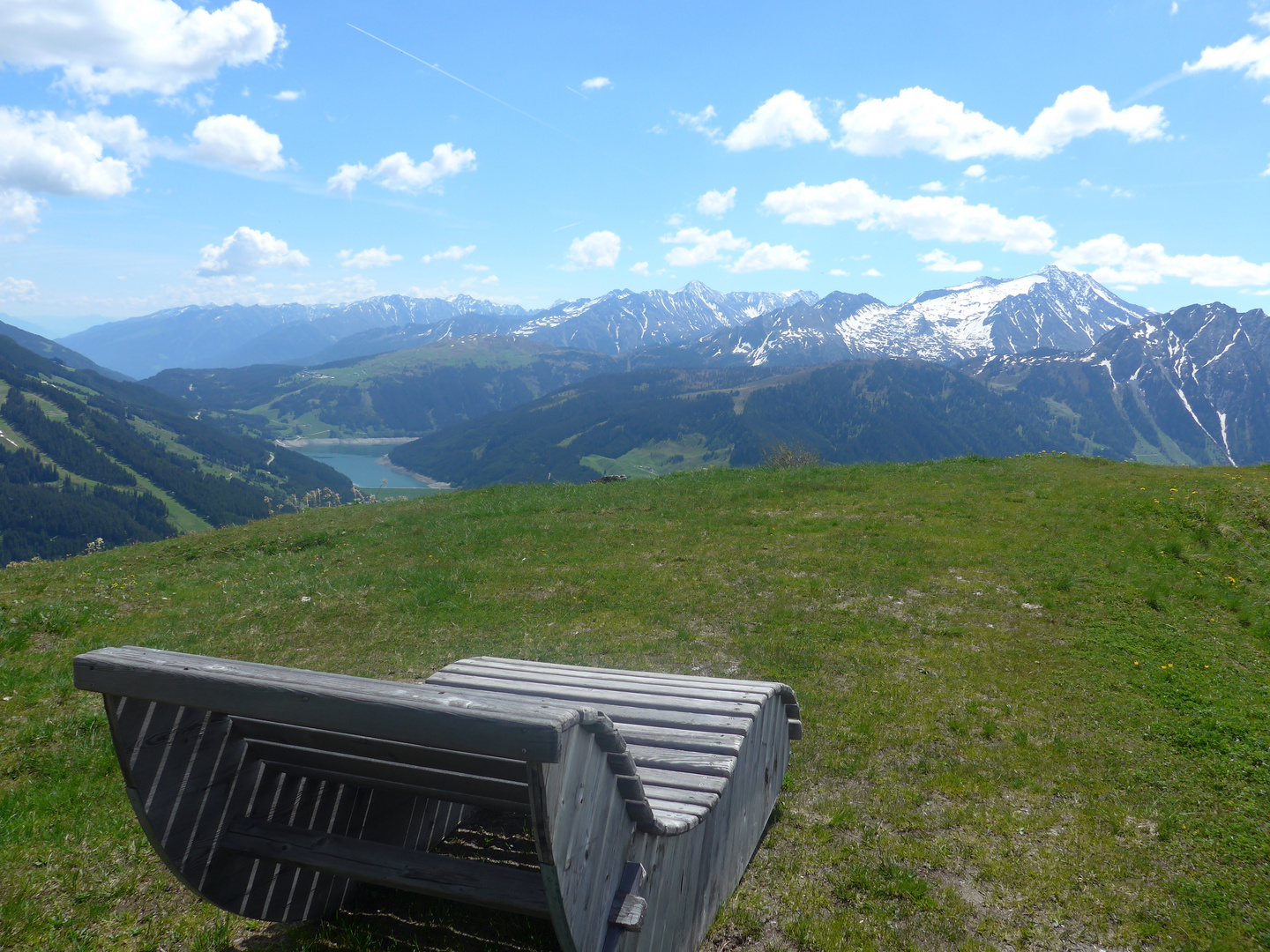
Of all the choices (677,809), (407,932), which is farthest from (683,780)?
(407,932)

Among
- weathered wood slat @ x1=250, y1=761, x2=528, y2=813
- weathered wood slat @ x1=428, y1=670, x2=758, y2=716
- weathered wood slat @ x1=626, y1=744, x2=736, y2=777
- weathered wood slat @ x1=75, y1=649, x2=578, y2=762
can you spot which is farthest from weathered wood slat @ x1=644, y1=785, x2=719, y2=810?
weathered wood slat @ x1=75, y1=649, x2=578, y2=762

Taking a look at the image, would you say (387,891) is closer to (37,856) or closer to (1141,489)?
(37,856)

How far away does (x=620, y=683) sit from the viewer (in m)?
7.23

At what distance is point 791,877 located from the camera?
21.0 feet

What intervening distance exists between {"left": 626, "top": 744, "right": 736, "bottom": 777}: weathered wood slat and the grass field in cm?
143

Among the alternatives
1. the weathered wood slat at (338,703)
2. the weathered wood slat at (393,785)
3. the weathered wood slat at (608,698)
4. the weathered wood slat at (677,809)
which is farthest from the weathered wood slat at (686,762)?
the weathered wood slat at (338,703)

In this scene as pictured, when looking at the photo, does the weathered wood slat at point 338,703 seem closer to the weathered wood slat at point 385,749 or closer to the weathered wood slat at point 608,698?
the weathered wood slat at point 385,749

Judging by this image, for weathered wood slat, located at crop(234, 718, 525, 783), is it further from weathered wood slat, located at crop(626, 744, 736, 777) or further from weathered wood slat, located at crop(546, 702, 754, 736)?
weathered wood slat, located at crop(546, 702, 754, 736)

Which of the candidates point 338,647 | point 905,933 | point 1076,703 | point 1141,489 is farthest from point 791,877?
point 1141,489

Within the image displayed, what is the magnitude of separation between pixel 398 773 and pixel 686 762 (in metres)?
2.42

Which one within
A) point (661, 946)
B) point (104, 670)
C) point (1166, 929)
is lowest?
point (1166, 929)

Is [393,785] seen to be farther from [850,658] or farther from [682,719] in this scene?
[850,658]

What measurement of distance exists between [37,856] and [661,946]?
6170 mm

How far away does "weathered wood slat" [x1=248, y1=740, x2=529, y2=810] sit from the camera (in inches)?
183
